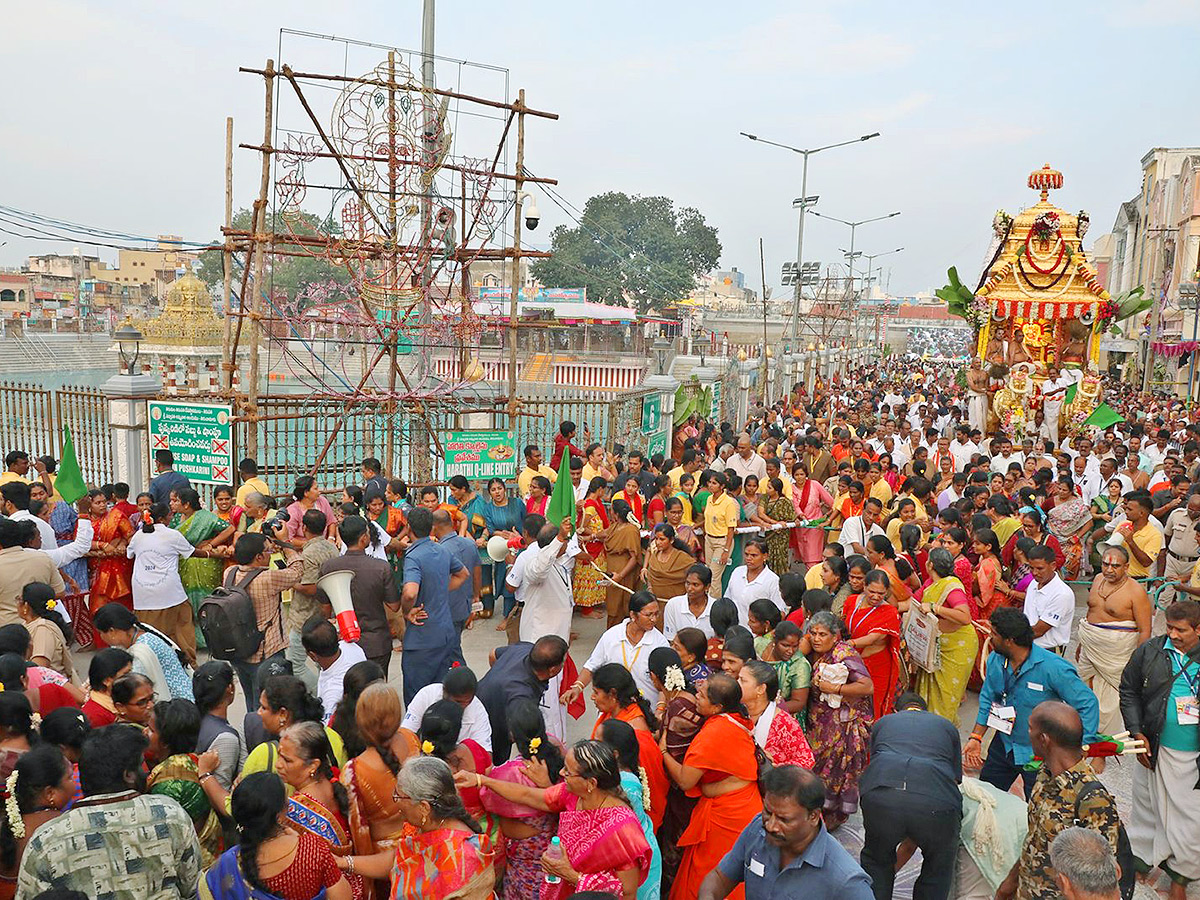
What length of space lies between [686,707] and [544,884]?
103 centimetres

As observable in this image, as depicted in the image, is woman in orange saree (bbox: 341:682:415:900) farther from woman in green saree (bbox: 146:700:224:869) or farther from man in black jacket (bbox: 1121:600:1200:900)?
man in black jacket (bbox: 1121:600:1200:900)

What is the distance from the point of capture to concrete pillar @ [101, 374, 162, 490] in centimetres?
1051

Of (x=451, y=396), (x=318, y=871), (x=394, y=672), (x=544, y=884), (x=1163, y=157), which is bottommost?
(x=394, y=672)

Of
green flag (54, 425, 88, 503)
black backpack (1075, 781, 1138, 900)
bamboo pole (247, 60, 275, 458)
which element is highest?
bamboo pole (247, 60, 275, 458)

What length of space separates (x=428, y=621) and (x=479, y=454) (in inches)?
184

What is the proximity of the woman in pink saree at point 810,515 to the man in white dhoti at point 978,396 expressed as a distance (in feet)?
35.1

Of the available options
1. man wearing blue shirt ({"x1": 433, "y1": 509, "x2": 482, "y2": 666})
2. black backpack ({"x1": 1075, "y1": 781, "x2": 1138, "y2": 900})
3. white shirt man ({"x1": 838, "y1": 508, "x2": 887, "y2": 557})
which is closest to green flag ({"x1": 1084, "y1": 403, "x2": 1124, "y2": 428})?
white shirt man ({"x1": 838, "y1": 508, "x2": 887, "y2": 557})

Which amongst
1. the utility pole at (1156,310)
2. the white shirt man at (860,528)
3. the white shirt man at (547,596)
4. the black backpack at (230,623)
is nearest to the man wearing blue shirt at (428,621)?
the white shirt man at (547,596)

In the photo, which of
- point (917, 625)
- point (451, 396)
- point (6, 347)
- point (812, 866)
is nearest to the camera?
point (812, 866)

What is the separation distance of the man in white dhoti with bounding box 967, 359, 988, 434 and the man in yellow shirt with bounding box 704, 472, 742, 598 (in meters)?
12.0

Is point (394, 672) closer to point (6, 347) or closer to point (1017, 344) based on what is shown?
point (1017, 344)

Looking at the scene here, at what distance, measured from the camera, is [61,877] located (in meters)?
3.22

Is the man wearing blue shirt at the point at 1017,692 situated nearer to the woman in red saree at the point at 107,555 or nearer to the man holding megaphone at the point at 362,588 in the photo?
the man holding megaphone at the point at 362,588

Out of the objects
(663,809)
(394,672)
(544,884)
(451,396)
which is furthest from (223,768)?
(451,396)
